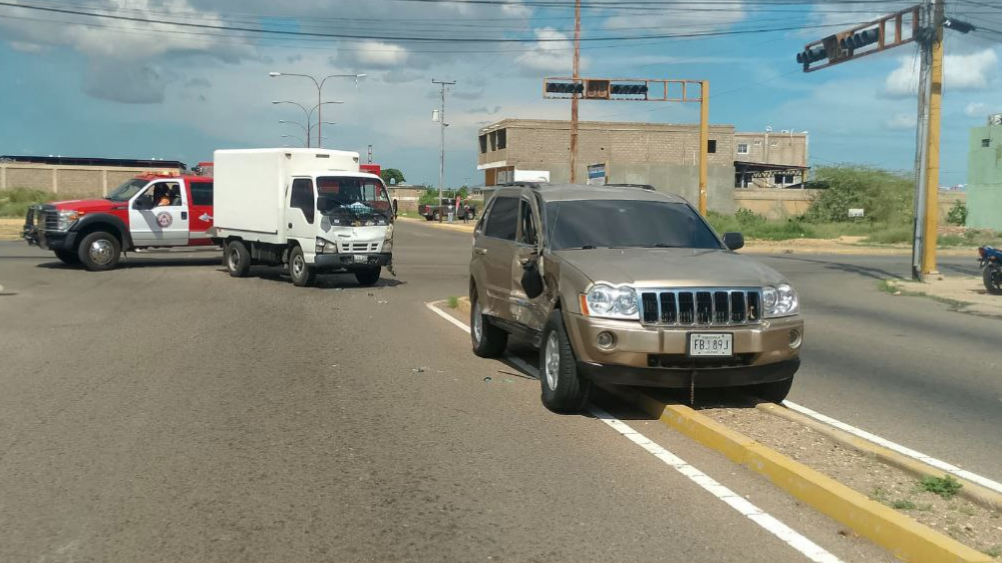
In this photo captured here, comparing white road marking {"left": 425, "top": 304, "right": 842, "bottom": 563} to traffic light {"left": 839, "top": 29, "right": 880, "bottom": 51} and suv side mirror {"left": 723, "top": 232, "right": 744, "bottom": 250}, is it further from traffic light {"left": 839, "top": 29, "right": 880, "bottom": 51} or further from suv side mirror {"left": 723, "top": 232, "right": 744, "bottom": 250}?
traffic light {"left": 839, "top": 29, "right": 880, "bottom": 51}

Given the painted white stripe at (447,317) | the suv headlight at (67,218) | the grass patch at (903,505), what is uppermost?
the suv headlight at (67,218)

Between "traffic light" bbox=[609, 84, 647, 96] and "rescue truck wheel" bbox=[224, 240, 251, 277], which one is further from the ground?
"traffic light" bbox=[609, 84, 647, 96]

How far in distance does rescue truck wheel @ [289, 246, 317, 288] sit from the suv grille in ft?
39.9

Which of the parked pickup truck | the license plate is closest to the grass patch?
the license plate

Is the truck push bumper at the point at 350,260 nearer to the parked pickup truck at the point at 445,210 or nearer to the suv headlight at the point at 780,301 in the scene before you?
the suv headlight at the point at 780,301

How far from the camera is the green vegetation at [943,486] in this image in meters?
5.06

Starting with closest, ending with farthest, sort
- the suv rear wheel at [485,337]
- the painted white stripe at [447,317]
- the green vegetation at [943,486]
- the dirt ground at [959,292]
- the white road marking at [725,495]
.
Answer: the white road marking at [725,495] → the green vegetation at [943,486] → the suv rear wheel at [485,337] → the painted white stripe at [447,317] → the dirt ground at [959,292]

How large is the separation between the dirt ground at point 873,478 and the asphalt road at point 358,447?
399 millimetres

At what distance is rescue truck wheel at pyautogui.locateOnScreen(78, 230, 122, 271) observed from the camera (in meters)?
20.6

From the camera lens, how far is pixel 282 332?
1224 centimetres

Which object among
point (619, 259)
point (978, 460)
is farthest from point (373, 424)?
point (978, 460)

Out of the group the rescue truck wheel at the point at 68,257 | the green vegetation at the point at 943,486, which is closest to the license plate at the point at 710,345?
the green vegetation at the point at 943,486

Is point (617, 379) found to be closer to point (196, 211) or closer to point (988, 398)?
point (988, 398)

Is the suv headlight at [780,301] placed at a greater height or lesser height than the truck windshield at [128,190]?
lesser
